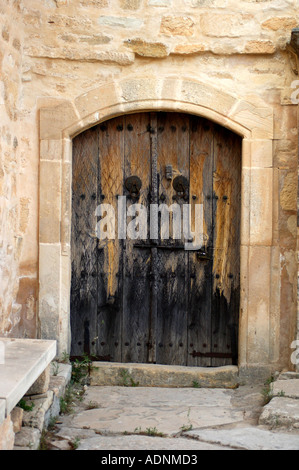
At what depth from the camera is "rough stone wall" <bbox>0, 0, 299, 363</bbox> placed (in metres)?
4.55

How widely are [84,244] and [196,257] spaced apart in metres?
0.89

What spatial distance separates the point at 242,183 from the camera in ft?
15.1

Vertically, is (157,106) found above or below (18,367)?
above

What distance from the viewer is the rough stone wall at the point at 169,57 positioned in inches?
179

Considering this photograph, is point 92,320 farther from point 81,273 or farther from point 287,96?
point 287,96

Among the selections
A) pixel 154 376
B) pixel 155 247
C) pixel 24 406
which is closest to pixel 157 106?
pixel 155 247

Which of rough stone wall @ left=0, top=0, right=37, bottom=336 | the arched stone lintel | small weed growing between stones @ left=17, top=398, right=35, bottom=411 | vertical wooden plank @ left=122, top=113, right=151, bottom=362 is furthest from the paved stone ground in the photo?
the arched stone lintel

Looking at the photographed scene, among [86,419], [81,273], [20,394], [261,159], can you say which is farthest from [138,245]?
[20,394]

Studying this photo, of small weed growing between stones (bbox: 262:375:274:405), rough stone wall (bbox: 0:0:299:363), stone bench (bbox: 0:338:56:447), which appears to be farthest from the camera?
rough stone wall (bbox: 0:0:299:363)

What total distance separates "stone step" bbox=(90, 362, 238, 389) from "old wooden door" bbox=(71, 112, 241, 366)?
14cm

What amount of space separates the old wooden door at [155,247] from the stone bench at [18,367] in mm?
1147

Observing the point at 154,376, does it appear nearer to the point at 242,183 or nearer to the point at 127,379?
the point at 127,379

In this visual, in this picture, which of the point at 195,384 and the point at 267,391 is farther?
the point at 195,384

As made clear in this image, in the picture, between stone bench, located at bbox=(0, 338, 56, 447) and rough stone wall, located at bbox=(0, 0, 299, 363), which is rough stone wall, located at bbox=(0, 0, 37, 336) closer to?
rough stone wall, located at bbox=(0, 0, 299, 363)
